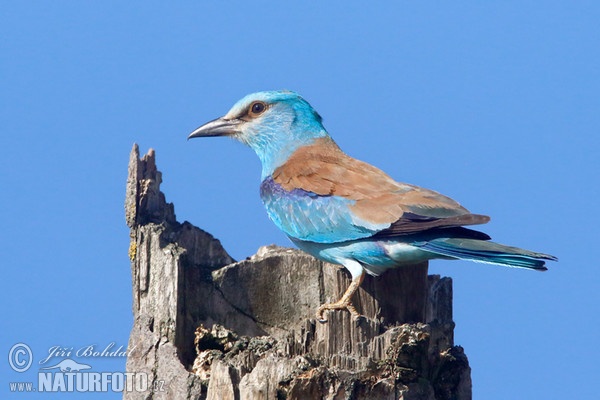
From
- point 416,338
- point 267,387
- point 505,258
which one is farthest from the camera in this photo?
point 505,258

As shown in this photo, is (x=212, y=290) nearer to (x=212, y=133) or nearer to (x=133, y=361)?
(x=133, y=361)

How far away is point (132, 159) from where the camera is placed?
816cm

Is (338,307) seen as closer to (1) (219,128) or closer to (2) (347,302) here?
(2) (347,302)

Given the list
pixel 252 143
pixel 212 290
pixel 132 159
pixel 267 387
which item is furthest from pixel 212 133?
pixel 267 387

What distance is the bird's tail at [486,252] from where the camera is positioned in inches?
309

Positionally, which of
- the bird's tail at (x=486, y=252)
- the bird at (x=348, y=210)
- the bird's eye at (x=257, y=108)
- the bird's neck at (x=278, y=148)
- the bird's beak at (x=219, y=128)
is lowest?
the bird's tail at (x=486, y=252)

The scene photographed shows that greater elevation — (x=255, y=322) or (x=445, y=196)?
(x=445, y=196)

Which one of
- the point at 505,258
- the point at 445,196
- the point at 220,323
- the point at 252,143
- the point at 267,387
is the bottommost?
the point at 267,387

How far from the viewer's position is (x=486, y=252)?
8070 millimetres

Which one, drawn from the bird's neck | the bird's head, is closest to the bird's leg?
the bird's neck

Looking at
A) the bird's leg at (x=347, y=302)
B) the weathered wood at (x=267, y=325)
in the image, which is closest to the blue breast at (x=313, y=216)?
the weathered wood at (x=267, y=325)

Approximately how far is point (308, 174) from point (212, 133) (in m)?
1.66

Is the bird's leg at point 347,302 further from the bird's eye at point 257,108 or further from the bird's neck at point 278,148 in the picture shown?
the bird's eye at point 257,108

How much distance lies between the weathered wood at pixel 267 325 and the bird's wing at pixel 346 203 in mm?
326
